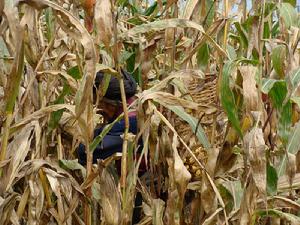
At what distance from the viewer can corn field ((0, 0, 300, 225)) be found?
3.97 ft

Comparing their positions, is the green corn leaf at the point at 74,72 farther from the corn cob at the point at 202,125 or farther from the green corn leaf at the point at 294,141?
the green corn leaf at the point at 294,141

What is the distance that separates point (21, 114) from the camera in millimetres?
1478

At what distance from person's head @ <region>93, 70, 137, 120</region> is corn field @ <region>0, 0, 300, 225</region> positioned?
44 millimetres

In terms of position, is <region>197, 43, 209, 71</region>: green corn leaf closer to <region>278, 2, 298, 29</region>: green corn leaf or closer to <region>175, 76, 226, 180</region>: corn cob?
<region>175, 76, 226, 180</region>: corn cob

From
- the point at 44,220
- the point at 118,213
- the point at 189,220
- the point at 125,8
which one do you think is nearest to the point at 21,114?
the point at 44,220

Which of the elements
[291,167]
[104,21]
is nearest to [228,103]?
[291,167]

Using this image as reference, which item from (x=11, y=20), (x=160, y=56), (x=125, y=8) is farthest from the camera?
(x=125, y=8)

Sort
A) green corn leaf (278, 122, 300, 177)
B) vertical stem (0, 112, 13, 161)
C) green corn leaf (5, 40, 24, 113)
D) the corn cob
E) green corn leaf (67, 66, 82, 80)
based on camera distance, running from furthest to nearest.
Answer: the corn cob → green corn leaf (67, 66, 82, 80) → green corn leaf (278, 122, 300, 177) → vertical stem (0, 112, 13, 161) → green corn leaf (5, 40, 24, 113)

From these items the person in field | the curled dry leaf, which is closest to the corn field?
the curled dry leaf

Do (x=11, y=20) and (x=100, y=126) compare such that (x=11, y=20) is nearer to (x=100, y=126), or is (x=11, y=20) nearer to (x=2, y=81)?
(x=2, y=81)

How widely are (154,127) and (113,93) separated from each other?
1.34 ft

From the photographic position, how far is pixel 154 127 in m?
1.38

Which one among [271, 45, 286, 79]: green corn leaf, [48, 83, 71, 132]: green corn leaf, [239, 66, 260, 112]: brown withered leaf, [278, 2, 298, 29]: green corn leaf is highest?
[278, 2, 298, 29]: green corn leaf

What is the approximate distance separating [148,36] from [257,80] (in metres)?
0.42
